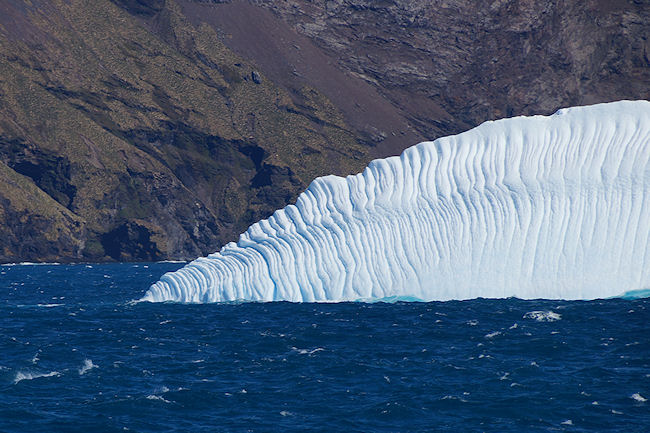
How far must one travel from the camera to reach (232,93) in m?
167

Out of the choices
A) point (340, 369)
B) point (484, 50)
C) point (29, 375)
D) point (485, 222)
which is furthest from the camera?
point (484, 50)

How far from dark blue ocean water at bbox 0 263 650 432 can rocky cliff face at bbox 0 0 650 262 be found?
9448 centimetres

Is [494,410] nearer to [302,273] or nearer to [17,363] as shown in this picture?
[17,363]

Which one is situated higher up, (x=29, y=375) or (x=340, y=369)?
(x=340, y=369)

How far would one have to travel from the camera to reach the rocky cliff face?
132750 mm

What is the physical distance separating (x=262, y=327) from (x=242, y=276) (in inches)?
299

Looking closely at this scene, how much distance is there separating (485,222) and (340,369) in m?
12.8

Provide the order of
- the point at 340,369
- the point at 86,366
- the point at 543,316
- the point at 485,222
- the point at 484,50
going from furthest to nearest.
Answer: the point at 484,50 → the point at 485,222 → the point at 543,316 → the point at 86,366 → the point at 340,369

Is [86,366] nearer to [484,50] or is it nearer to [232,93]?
[232,93]

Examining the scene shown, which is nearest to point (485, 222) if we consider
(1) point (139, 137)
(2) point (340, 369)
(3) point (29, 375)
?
(2) point (340, 369)

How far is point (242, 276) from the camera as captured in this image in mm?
42312

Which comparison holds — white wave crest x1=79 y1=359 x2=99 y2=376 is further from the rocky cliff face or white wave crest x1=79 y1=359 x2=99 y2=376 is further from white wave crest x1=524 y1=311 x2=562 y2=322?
the rocky cliff face

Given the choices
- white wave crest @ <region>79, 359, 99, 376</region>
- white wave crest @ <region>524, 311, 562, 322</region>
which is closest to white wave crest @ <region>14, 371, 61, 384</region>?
white wave crest @ <region>79, 359, 99, 376</region>

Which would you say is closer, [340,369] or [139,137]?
[340,369]
